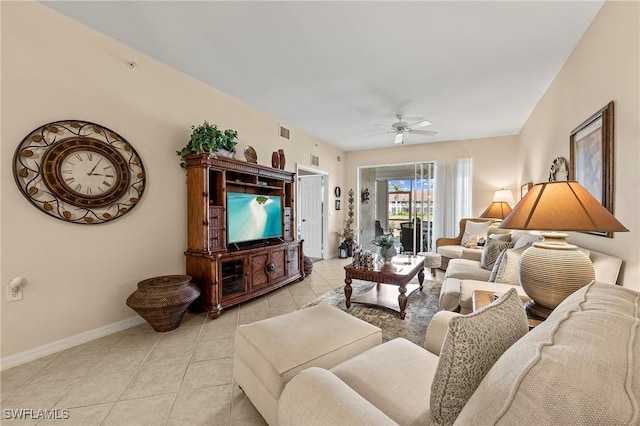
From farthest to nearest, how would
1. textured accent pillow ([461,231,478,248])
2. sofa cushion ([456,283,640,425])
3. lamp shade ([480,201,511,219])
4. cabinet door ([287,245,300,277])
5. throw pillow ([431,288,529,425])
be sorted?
lamp shade ([480,201,511,219]), textured accent pillow ([461,231,478,248]), cabinet door ([287,245,300,277]), throw pillow ([431,288,529,425]), sofa cushion ([456,283,640,425])

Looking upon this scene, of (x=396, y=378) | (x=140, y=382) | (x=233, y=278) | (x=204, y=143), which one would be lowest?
(x=140, y=382)

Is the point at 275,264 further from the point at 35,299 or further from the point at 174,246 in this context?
the point at 35,299

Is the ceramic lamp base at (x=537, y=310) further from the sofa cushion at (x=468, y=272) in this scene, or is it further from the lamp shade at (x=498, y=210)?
the lamp shade at (x=498, y=210)

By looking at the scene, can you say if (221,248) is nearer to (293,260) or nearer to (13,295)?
(293,260)

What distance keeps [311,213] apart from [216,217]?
3253 millimetres

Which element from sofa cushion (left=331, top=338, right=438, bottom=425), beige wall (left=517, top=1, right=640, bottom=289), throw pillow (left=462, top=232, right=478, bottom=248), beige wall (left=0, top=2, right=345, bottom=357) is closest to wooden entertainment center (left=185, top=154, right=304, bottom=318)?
beige wall (left=0, top=2, right=345, bottom=357)

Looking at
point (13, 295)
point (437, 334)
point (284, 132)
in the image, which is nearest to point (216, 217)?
point (13, 295)

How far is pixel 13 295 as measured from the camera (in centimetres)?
190

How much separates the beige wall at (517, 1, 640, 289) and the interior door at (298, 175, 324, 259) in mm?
4170

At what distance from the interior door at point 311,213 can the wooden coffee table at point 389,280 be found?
99.1 inches

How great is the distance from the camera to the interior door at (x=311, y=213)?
591 centimetres

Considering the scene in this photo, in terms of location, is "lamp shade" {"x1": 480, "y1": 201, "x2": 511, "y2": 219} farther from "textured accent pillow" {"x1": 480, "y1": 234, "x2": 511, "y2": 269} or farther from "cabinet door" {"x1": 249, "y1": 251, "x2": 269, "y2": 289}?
"cabinet door" {"x1": 249, "y1": 251, "x2": 269, "y2": 289}

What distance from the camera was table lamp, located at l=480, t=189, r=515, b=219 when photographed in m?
4.56

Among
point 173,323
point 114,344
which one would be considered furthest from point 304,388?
point 114,344
